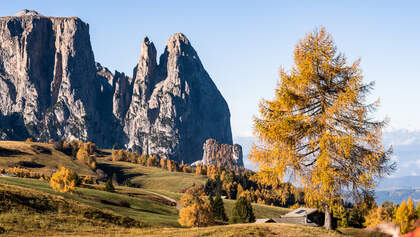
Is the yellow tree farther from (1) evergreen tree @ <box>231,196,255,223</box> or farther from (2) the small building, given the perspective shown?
(1) evergreen tree @ <box>231,196,255,223</box>

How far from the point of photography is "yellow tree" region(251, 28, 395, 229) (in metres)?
24.8

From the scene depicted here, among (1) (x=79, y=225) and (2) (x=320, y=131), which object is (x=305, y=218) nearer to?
(1) (x=79, y=225)

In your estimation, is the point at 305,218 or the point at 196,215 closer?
the point at 196,215

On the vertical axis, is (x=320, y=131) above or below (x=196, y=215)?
above

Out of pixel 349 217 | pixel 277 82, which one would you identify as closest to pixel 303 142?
pixel 277 82

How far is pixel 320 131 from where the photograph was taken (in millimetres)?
25844

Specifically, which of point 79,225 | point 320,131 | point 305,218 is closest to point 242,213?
point 305,218

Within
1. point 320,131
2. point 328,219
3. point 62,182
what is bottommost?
point 328,219

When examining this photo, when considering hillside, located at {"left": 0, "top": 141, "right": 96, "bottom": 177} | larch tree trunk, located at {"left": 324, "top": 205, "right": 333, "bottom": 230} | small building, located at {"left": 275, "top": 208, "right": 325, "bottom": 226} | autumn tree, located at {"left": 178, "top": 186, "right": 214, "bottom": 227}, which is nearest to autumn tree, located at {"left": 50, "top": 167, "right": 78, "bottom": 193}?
autumn tree, located at {"left": 178, "top": 186, "right": 214, "bottom": 227}

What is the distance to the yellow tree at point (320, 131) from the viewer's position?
2480 centimetres

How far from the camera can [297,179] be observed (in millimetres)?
26219

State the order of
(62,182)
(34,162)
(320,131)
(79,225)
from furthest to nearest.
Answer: (34,162) < (62,182) < (79,225) < (320,131)

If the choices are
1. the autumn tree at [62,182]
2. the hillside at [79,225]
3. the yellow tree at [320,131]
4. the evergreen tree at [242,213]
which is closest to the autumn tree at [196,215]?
the evergreen tree at [242,213]

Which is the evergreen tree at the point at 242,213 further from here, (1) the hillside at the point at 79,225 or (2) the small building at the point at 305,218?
(1) the hillside at the point at 79,225
